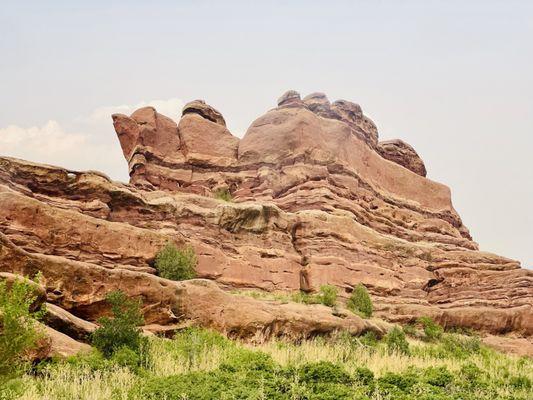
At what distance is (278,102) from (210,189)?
15149 millimetres

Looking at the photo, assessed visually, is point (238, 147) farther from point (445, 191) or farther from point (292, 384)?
point (292, 384)

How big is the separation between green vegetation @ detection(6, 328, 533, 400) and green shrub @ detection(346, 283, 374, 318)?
48.8ft

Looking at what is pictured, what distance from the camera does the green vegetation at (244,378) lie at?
10844 mm

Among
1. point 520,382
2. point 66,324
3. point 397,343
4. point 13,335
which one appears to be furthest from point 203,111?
point 13,335

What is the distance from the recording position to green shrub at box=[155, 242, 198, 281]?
2761cm

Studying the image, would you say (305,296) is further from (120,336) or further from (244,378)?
(244,378)

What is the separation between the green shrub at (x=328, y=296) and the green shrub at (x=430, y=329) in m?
6.97

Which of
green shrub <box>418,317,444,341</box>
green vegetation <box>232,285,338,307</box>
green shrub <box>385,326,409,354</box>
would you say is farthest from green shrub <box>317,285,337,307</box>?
green shrub <box>418,317,444,341</box>

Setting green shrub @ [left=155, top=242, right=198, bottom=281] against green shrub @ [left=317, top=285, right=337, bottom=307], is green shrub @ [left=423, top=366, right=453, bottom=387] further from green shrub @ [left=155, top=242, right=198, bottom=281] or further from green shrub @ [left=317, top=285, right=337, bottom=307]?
green shrub @ [left=317, top=285, right=337, bottom=307]

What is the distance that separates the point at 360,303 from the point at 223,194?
19.0m

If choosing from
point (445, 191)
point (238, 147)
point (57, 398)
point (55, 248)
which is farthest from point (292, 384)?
point (445, 191)

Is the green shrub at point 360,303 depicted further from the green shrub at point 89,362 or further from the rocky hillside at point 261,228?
the green shrub at point 89,362

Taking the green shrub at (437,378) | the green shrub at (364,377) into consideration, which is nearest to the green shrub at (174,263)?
the green shrub at (364,377)

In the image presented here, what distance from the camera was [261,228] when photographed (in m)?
37.3
